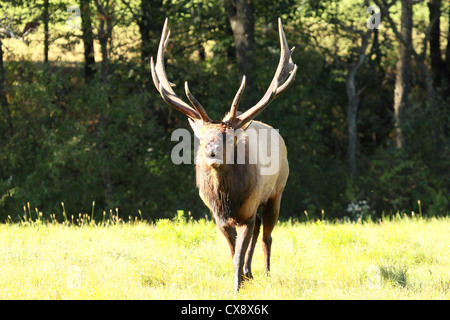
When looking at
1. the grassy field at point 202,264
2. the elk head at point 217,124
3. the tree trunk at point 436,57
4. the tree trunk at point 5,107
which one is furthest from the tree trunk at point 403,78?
the elk head at point 217,124

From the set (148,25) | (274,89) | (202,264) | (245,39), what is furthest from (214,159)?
(148,25)

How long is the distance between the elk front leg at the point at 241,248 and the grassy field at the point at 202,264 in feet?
0.36

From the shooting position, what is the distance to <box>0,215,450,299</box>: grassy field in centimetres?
562

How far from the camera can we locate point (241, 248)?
6.05m

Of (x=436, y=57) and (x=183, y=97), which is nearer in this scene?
(x=183, y=97)

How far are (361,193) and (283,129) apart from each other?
269 centimetres

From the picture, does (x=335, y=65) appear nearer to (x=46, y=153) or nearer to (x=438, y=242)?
(x=46, y=153)

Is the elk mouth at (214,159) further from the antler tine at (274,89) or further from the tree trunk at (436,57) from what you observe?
the tree trunk at (436,57)

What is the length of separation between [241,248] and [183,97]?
1021cm

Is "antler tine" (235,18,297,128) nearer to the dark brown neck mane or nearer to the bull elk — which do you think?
the bull elk

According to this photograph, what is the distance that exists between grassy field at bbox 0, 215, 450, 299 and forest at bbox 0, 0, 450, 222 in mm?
5633

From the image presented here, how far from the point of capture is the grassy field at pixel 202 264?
18.4ft

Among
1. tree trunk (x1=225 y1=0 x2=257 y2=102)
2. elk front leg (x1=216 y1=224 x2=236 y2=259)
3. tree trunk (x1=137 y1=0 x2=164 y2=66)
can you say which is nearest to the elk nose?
elk front leg (x1=216 y1=224 x2=236 y2=259)

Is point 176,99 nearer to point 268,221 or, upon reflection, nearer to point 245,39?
point 268,221
